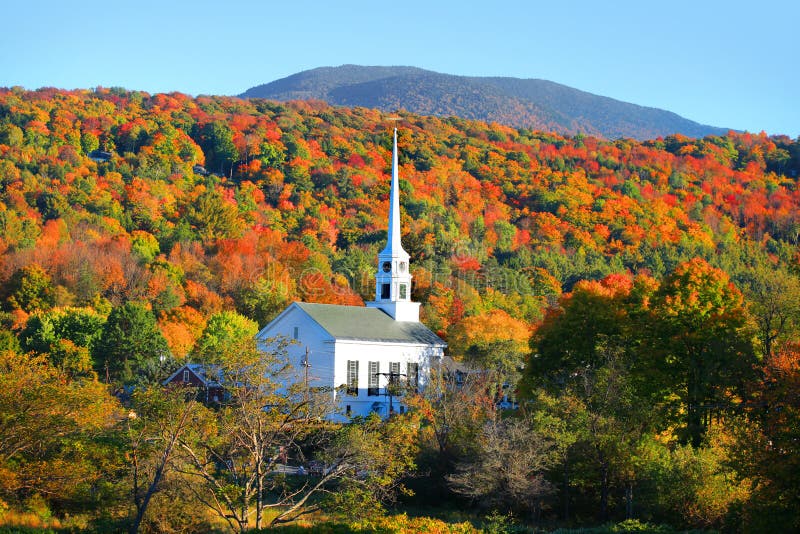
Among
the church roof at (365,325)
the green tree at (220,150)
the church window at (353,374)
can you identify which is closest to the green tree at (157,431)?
the church roof at (365,325)

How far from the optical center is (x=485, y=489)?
128 feet

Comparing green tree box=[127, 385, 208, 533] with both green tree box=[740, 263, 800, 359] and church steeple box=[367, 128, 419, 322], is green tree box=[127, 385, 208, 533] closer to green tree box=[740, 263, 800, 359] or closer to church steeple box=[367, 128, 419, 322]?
green tree box=[740, 263, 800, 359]

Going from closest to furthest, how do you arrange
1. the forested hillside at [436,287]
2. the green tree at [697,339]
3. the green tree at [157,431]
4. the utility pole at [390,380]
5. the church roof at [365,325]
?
1. the green tree at [157,431]
2. the forested hillside at [436,287]
3. the green tree at [697,339]
4. the utility pole at [390,380]
5. the church roof at [365,325]

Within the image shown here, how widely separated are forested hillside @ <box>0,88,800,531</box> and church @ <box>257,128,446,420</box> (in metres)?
4.83

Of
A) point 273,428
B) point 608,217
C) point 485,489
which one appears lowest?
point 485,489

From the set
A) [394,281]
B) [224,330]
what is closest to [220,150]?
[224,330]

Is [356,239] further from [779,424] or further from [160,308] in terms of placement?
[779,424]

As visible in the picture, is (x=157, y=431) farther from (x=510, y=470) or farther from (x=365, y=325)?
(x=365, y=325)

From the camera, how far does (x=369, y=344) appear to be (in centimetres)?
5825

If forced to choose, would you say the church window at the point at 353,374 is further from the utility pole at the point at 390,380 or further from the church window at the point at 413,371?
the church window at the point at 413,371

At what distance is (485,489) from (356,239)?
280 ft

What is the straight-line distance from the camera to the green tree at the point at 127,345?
68062 mm

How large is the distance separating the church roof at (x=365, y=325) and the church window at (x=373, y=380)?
150 cm

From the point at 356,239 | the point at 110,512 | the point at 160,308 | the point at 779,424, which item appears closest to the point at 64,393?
the point at 110,512
